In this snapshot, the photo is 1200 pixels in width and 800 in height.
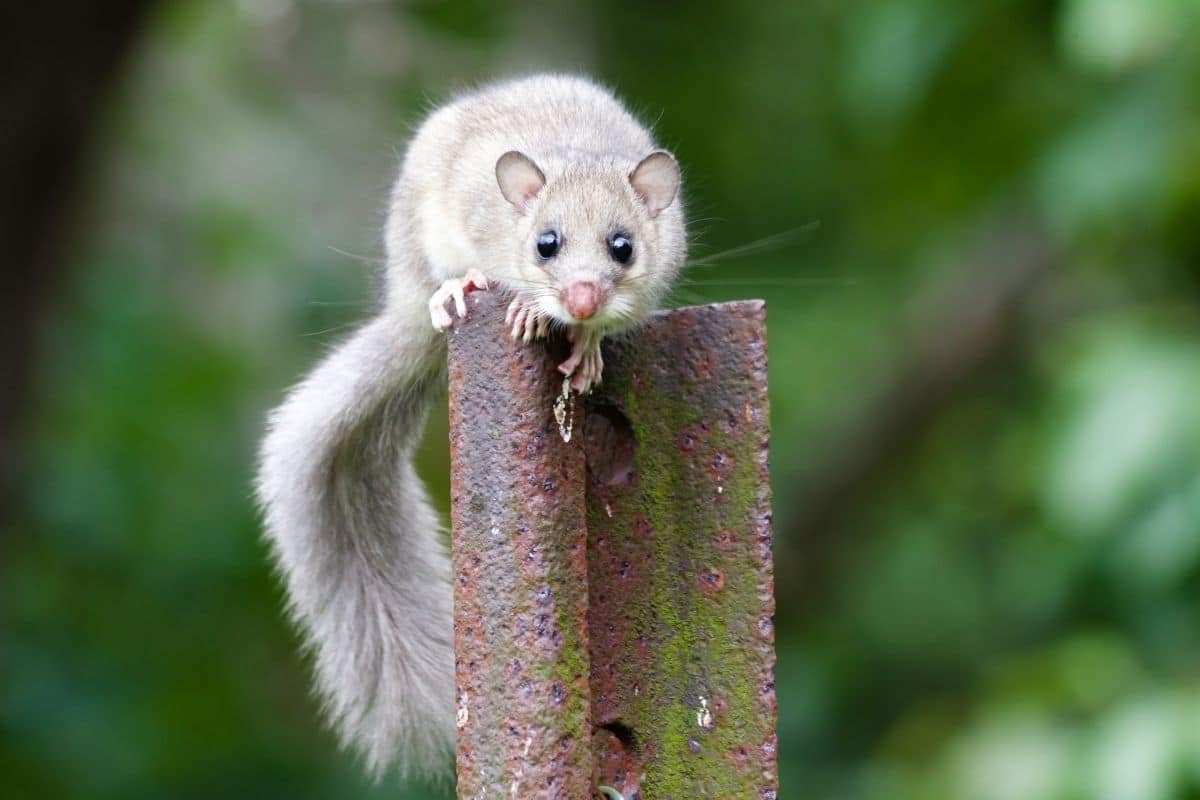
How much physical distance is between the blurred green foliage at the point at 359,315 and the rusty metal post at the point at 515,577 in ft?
9.55

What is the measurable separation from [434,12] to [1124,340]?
119 inches

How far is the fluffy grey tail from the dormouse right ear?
9.4 inches

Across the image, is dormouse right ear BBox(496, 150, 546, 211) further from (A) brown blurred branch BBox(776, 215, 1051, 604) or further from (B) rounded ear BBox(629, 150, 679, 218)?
(A) brown blurred branch BBox(776, 215, 1051, 604)

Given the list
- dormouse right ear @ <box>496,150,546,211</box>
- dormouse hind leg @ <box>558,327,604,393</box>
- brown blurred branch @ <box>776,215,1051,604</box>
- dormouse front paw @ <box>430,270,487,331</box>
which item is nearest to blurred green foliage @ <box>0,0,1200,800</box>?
brown blurred branch @ <box>776,215,1051,604</box>

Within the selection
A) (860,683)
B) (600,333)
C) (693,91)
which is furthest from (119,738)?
(600,333)

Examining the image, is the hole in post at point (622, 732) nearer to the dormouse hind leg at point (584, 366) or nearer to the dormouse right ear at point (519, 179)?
the dormouse hind leg at point (584, 366)

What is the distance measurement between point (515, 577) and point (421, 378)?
83 cm

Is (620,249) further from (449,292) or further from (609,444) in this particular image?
(609,444)

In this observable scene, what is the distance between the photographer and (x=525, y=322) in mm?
1401

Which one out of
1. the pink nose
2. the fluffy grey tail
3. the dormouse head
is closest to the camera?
the pink nose

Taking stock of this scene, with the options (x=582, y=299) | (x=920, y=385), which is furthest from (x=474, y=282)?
(x=920, y=385)

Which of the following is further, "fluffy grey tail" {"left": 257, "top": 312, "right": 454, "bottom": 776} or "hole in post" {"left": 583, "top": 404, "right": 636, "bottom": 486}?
"fluffy grey tail" {"left": 257, "top": 312, "right": 454, "bottom": 776}

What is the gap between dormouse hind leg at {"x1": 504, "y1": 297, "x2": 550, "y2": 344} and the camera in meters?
1.24

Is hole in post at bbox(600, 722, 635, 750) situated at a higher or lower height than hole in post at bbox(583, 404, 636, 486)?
lower
